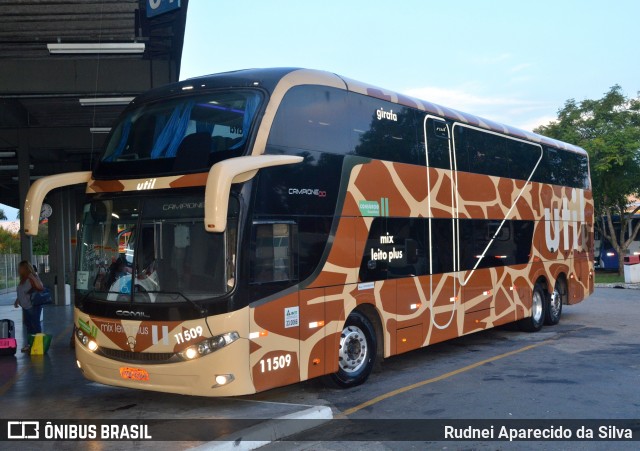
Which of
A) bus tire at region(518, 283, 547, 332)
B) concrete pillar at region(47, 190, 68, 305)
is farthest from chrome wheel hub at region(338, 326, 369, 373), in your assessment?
concrete pillar at region(47, 190, 68, 305)

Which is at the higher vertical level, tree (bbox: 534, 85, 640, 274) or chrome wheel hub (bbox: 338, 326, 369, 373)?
tree (bbox: 534, 85, 640, 274)

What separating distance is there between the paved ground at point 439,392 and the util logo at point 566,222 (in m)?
2.79

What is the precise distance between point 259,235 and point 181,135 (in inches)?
59.3

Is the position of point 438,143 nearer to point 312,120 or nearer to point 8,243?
point 312,120

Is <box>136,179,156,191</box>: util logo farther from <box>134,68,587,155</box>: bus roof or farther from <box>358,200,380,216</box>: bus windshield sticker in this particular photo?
<box>358,200,380,216</box>: bus windshield sticker

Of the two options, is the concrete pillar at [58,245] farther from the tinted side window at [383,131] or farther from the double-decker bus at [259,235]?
the tinted side window at [383,131]

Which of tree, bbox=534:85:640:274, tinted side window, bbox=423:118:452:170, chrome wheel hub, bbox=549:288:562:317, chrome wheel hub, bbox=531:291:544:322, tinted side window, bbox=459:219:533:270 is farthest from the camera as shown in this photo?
tree, bbox=534:85:640:274

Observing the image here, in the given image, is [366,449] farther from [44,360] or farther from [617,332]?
[617,332]

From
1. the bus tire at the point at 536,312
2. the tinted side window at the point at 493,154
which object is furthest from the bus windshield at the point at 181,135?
the bus tire at the point at 536,312

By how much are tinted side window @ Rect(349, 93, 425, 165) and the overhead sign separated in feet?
12.6

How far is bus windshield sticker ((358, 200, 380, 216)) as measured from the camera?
9625mm

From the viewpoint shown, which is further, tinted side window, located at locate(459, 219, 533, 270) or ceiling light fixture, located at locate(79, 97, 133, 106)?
ceiling light fixture, located at locate(79, 97, 133, 106)

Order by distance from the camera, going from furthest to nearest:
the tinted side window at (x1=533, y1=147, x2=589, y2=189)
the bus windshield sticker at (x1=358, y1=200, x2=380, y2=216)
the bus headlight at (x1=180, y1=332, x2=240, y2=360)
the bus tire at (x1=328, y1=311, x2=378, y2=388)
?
the tinted side window at (x1=533, y1=147, x2=589, y2=189) < the bus windshield sticker at (x1=358, y1=200, x2=380, y2=216) < the bus tire at (x1=328, y1=311, x2=378, y2=388) < the bus headlight at (x1=180, y1=332, x2=240, y2=360)

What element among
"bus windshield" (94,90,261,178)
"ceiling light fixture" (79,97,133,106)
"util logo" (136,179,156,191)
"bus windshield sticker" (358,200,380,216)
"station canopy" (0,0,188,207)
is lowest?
"bus windshield sticker" (358,200,380,216)
